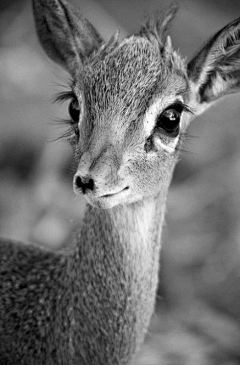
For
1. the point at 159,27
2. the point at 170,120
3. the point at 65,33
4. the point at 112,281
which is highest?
the point at 159,27

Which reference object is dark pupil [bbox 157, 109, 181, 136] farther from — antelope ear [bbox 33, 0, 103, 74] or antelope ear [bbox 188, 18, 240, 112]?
antelope ear [bbox 33, 0, 103, 74]

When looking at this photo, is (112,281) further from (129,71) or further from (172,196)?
(172,196)

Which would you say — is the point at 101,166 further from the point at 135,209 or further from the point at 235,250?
the point at 235,250

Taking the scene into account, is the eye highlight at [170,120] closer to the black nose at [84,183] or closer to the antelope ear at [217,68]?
the antelope ear at [217,68]

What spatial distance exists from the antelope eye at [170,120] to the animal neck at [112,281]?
349 millimetres

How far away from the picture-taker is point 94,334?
3.72 metres

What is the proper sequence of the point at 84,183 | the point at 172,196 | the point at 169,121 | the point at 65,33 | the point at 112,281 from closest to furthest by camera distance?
the point at 84,183 < the point at 169,121 < the point at 112,281 < the point at 65,33 < the point at 172,196

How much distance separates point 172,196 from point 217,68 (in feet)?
8.21

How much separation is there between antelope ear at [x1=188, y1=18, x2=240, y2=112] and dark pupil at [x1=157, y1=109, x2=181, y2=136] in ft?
1.10

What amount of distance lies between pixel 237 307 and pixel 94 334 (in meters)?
2.32

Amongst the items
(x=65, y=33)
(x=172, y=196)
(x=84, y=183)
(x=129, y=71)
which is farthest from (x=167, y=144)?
(x=172, y=196)

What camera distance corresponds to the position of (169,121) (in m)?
3.42

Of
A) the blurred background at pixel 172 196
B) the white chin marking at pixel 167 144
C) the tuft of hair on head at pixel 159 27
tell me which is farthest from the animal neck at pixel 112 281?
the blurred background at pixel 172 196

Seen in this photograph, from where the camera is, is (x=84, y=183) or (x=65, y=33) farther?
(x=65, y=33)
